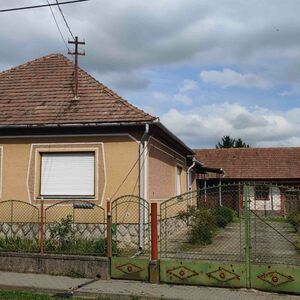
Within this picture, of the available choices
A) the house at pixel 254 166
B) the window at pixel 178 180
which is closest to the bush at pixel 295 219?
the window at pixel 178 180

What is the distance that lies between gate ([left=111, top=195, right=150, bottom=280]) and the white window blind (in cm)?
132

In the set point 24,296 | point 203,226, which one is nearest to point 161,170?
point 203,226

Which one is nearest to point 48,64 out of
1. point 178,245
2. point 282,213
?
point 178,245

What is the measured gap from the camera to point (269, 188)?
9.91m

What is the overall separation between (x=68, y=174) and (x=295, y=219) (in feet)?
22.3

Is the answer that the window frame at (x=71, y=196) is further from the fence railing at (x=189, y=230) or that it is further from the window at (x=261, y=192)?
the window at (x=261, y=192)

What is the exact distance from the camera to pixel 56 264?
11.0m

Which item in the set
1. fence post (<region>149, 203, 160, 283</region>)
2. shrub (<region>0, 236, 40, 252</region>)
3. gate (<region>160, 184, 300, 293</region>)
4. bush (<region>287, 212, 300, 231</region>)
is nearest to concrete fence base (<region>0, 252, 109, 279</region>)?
shrub (<region>0, 236, 40, 252</region>)

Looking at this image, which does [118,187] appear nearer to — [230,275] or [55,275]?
[55,275]

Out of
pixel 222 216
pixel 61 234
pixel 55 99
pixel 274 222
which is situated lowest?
pixel 61 234

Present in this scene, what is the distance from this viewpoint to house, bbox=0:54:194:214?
531 inches

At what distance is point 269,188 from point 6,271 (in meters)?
6.25

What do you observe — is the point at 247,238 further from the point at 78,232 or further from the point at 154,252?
the point at 78,232

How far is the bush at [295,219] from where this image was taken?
9.65m
